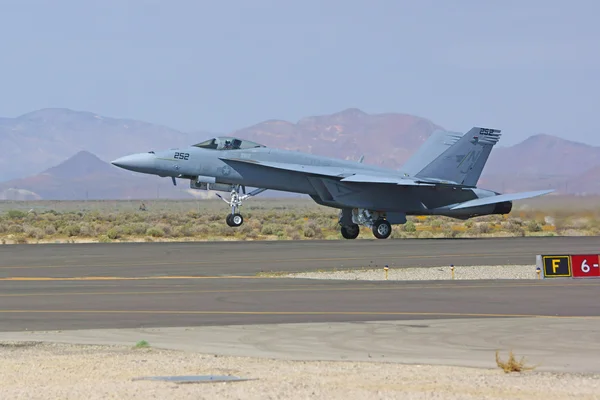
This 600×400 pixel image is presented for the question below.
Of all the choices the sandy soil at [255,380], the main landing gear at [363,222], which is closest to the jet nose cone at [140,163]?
the main landing gear at [363,222]

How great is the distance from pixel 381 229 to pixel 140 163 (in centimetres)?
1014

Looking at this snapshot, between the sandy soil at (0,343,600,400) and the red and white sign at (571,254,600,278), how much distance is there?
1291cm

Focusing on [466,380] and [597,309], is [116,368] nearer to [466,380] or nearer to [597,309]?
[466,380]

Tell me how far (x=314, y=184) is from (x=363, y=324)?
26077 millimetres

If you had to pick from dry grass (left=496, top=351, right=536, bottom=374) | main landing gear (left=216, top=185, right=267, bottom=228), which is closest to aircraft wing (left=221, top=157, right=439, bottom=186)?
main landing gear (left=216, top=185, right=267, bottom=228)

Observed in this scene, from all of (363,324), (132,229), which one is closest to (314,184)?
(132,229)

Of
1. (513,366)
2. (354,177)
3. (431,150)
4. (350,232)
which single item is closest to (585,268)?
(513,366)

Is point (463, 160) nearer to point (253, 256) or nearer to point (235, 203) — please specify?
point (235, 203)

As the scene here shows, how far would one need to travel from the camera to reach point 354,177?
1590 inches

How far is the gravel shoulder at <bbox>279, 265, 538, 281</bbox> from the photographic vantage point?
77.3 ft

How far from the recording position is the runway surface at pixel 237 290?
618 inches

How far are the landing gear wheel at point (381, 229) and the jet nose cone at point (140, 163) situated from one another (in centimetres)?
954

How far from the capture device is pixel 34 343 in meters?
12.6

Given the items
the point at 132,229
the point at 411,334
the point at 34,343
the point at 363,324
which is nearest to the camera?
the point at 34,343
